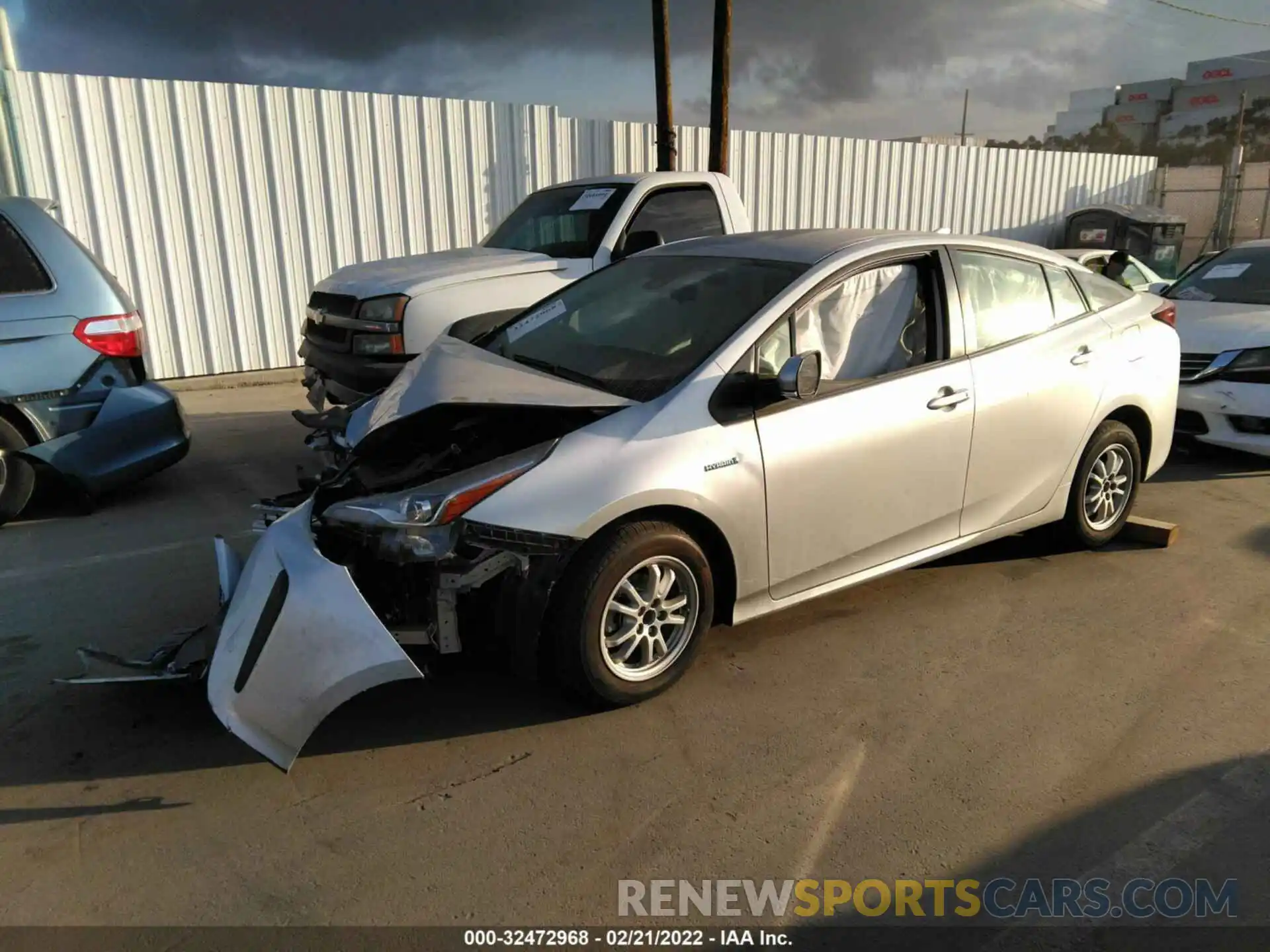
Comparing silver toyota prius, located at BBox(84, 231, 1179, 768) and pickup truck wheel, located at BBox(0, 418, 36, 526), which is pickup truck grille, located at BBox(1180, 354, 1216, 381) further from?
pickup truck wheel, located at BBox(0, 418, 36, 526)

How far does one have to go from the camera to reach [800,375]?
128 inches

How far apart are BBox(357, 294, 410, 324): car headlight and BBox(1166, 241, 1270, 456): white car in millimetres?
5705

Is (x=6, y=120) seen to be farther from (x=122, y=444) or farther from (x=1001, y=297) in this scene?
(x=1001, y=297)

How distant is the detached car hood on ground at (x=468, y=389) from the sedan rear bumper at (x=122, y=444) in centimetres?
223

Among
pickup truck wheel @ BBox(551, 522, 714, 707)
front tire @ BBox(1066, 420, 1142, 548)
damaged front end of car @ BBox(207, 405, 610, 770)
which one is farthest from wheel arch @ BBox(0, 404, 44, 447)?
front tire @ BBox(1066, 420, 1142, 548)

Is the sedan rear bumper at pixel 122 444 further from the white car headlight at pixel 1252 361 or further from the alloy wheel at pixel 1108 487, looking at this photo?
the white car headlight at pixel 1252 361

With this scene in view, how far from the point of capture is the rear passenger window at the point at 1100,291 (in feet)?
15.4

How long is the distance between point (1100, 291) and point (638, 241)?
11.0ft

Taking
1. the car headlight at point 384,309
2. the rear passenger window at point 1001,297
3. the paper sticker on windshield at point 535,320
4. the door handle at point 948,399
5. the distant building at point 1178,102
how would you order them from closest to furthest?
the door handle at point 948,399 → the rear passenger window at point 1001,297 → the paper sticker on windshield at point 535,320 → the car headlight at point 384,309 → the distant building at point 1178,102

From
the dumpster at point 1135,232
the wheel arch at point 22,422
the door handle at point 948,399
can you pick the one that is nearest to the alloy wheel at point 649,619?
the door handle at point 948,399

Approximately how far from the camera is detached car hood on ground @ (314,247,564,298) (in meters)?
6.05

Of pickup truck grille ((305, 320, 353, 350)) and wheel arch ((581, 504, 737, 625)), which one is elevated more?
pickup truck grille ((305, 320, 353, 350))

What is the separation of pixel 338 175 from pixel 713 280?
7.73 meters

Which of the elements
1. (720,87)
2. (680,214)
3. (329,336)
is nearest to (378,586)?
(329,336)
